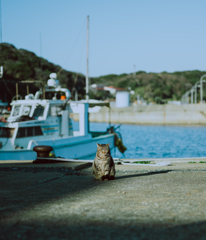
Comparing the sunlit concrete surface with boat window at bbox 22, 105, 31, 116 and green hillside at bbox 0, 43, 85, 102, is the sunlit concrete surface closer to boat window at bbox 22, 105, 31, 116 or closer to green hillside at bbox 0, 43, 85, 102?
boat window at bbox 22, 105, 31, 116

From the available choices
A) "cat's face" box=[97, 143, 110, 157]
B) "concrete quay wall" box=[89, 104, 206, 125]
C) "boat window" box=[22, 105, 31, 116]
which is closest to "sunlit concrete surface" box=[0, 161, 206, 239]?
"cat's face" box=[97, 143, 110, 157]

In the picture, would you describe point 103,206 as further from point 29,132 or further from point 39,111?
point 39,111

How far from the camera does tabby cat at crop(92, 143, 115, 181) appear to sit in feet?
21.5

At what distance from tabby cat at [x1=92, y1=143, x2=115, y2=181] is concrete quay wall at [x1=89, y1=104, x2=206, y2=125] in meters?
56.8

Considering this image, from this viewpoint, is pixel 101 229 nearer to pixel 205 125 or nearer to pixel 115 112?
pixel 205 125

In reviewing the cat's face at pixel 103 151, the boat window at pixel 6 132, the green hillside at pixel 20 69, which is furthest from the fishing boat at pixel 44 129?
the green hillside at pixel 20 69

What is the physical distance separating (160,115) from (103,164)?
196 feet

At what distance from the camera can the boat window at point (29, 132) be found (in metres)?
15.7

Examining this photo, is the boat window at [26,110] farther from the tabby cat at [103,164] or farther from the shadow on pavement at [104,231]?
the shadow on pavement at [104,231]

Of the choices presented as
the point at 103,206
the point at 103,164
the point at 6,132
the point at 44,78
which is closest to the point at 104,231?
the point at 103,206

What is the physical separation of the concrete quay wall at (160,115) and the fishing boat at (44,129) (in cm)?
4414

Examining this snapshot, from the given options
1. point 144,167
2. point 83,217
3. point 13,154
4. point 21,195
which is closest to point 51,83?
point 13,154

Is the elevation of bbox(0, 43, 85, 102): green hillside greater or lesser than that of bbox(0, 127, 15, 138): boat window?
greater

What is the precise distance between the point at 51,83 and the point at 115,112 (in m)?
49.5
